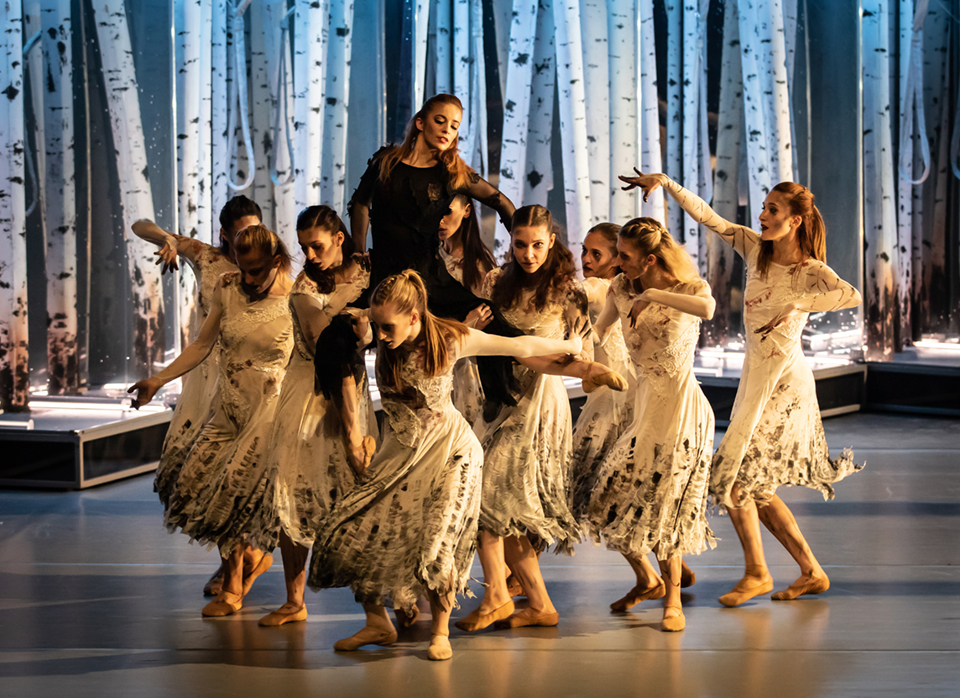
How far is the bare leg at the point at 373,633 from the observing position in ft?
10.7

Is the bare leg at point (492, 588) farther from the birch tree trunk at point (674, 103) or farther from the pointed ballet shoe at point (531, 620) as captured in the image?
the birch tree trunk at point (674, 103)

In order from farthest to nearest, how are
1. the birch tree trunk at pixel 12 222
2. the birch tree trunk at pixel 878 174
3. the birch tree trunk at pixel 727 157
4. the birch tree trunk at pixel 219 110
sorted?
1. the birch tree trunk at pixel 727 157
2. the birch tree trunk at pixel 878 174
3. the birch tree trunk at pixel 219 110
4. the birch tree trunk at pixel 12 222

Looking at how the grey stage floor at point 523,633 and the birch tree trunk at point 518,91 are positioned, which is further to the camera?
the birch tree trunk at point 518,91

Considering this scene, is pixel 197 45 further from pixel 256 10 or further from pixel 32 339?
pixel 32 339

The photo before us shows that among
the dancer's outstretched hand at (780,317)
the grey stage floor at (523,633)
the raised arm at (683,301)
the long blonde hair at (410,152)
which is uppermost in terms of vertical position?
the long blonde hair at (410,152)

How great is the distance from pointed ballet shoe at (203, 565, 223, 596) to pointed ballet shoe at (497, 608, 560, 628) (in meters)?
0.91

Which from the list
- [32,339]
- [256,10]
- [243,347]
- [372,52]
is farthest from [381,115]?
[243,347]

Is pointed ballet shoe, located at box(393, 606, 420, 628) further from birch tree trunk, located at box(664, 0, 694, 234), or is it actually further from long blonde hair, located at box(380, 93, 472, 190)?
birch tree trunk, located at box(664, 0, 694, 234)

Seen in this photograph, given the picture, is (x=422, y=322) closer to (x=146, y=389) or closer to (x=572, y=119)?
(x=146, y=389)

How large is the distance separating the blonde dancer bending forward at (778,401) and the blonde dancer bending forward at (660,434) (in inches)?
10.2

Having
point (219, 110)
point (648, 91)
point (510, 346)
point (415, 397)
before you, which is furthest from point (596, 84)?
point (415, 397)

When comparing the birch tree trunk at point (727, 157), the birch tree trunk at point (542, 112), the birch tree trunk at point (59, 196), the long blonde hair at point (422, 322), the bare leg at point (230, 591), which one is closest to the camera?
the long blonde hair at point (422, 322)

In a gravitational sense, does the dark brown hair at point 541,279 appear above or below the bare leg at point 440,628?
above

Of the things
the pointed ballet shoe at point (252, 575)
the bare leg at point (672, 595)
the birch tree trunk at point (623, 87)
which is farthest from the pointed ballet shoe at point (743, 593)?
the birch tree trunk at point (623, 87)
